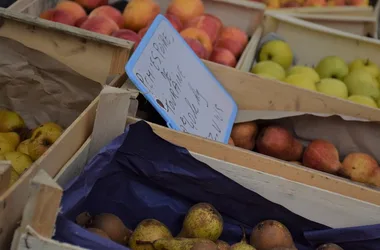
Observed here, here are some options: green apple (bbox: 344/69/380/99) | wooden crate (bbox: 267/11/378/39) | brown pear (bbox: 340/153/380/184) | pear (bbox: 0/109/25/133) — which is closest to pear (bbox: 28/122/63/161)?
pear (bbox: 0/109/25/133)

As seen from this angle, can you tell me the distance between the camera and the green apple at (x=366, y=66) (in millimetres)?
2846

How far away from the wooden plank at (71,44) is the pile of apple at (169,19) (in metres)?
0.48

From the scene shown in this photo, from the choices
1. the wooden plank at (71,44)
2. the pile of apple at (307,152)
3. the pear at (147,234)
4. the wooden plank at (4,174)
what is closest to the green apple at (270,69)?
the pile of apple at (307,152)

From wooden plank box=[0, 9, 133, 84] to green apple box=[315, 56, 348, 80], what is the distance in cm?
126

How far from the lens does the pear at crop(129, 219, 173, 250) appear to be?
1.43 m

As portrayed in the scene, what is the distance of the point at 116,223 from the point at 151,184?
0.18m

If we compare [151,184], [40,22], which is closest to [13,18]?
[40,22]

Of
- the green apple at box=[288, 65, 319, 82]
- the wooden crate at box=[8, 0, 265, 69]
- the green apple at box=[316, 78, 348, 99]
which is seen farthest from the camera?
the wooden crate at box=[8, 0, 265, 69]

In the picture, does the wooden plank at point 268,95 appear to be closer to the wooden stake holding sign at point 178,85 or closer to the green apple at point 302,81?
the wooden stake holding sign at point 178,85

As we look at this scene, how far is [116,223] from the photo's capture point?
149 cm

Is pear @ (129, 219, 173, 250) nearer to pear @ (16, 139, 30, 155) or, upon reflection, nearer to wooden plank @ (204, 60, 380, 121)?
pear @ (16, 139, 30, 155)

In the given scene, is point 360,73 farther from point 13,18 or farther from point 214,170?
point 13,18

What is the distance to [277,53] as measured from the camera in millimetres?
2861

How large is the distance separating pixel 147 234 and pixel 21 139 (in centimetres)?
77
